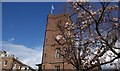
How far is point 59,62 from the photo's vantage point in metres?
47.6

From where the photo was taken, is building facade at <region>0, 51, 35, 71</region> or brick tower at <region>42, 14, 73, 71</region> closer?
brick tower at <region>42, 14, 73, 71</region>

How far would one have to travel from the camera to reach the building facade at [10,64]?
69.3 metres

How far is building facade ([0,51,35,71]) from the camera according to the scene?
6931 centimetres

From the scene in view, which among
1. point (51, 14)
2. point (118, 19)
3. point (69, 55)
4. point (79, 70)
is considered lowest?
point (79, 70)

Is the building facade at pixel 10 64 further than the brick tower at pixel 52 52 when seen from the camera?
Yes

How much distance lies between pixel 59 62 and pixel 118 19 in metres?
32.7

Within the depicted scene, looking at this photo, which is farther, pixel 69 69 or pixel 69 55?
pixel 69 69

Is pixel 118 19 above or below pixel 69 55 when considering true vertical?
above

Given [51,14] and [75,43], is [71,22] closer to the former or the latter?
[75,43]

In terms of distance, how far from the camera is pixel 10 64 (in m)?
69.7

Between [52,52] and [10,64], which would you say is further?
[10,64]

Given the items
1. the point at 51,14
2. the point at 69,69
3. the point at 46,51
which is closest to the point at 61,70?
the point at 69,69

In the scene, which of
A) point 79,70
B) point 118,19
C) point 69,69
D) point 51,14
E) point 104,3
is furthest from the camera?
point 51,14

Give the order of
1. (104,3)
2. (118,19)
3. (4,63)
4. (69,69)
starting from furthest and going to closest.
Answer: (4,63) → (69,69) → (118,19) → (104,3)
